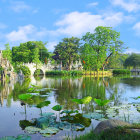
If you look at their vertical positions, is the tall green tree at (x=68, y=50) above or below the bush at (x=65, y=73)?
above

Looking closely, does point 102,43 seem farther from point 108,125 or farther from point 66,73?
point 108,125

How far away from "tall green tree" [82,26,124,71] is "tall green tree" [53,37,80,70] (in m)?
7.64

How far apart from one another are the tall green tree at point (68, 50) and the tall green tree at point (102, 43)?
301 inches

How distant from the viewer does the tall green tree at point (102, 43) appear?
157 ft

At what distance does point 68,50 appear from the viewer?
2237 inches

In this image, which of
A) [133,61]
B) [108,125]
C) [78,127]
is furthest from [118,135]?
[133,61]

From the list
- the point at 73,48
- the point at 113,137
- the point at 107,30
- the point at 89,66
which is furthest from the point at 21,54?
the point at 113,137

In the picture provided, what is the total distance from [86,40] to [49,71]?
1420 cm

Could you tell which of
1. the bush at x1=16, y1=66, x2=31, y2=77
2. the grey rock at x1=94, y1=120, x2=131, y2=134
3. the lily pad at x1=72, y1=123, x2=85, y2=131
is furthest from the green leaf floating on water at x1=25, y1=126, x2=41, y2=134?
the bush at x1=16, y1=66, x2=31, y2=77

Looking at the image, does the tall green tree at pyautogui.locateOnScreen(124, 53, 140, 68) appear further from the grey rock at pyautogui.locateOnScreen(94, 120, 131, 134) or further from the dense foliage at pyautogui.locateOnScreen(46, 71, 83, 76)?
the grey rock at pyautogui.locateOnScreen(94, 120, 131, 134)

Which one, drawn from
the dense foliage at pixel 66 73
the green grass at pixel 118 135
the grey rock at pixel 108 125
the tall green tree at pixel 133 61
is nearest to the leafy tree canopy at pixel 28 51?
the dense foliage at pixel 66 73

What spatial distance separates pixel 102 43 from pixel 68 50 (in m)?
12.0

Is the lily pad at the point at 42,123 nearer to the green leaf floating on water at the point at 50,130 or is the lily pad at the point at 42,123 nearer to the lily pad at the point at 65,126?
the green leaf floating on water at the point at 50,130

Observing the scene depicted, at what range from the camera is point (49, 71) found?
48000 millimetres
